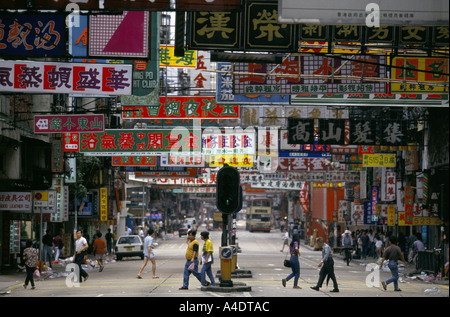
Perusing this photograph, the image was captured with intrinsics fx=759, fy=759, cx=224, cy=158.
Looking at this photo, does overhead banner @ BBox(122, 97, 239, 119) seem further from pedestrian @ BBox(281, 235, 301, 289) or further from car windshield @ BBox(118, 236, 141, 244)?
car windshield @ BBox(118, 236, 141, 244)

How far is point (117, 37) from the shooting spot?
50.2 ft

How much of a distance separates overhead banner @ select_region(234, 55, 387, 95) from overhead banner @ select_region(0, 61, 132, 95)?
168 inches

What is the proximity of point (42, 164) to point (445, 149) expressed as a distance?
1827 cm

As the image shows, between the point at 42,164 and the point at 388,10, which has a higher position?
the point at 388,10

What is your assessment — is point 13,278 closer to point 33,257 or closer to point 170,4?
point 33,257

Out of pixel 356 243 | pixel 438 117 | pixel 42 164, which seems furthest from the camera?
pixel 356 243

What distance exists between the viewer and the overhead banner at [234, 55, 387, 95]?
20938 mm

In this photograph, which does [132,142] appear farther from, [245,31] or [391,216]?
[245,31]

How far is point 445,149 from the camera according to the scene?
30.5 meters

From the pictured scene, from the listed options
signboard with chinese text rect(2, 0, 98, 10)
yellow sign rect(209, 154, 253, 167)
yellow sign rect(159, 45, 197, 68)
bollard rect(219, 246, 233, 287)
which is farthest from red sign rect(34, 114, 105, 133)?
signboard with chinese text rect(2, 0, 98, 10)

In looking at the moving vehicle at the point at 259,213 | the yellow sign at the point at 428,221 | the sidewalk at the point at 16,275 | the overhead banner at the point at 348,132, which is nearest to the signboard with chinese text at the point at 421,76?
the overhead banner at the point at 348,132
